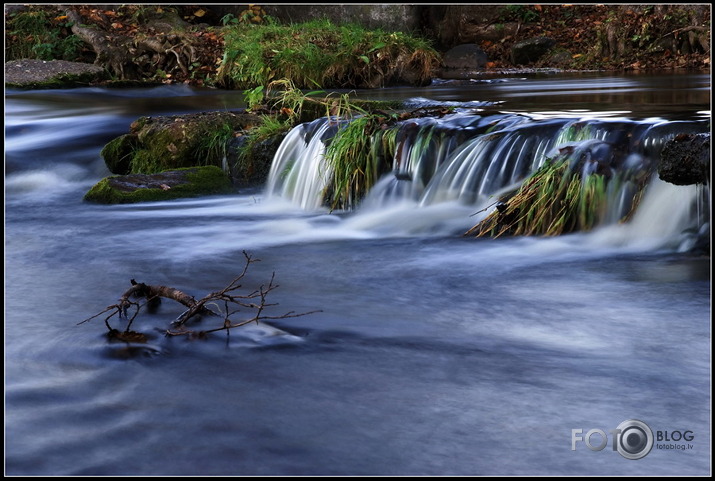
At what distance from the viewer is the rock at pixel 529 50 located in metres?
16.4

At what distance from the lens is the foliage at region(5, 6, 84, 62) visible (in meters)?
14.9

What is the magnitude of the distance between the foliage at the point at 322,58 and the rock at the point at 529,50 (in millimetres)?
3828

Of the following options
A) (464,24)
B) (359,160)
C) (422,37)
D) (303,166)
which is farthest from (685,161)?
(464,24)

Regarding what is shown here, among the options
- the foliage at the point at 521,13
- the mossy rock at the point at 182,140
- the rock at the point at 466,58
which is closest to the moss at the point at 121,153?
the mossy rock at the point at 182,140

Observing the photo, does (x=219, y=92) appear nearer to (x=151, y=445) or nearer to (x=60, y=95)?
(x=60, y=95)

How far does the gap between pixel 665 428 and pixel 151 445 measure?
1.62 meters

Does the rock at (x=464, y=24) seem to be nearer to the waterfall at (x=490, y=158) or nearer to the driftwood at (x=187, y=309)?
the waterfall at (x=490, y=158)

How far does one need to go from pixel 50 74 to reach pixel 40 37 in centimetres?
221

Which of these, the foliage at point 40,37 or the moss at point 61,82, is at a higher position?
the foliage at point 40,37

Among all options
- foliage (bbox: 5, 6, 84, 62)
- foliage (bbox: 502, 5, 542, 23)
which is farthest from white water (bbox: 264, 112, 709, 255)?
foliage (bbox: 502, 5, 542, 23)

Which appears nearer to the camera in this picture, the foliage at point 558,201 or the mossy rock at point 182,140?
the foliage at point 558,201

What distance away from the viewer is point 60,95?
12203mm

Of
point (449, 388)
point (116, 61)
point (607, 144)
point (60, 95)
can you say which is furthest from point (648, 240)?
point (116, 61)

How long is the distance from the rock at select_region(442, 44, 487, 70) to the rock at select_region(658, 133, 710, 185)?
11142 millimetres
